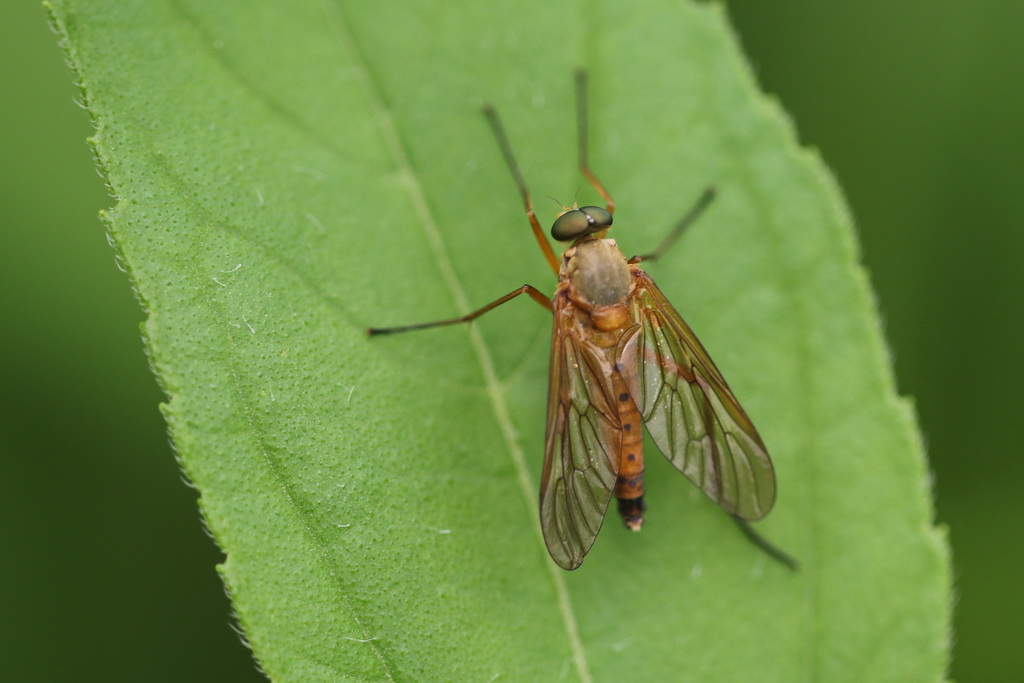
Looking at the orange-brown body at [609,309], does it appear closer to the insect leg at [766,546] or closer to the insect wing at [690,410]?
the insect wing at [690,410]

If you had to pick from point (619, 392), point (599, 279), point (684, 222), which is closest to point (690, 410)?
point (619, 392)

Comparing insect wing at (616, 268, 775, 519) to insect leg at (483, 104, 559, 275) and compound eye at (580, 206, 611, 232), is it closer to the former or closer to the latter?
compound eye at (580, 206, 611, 232)

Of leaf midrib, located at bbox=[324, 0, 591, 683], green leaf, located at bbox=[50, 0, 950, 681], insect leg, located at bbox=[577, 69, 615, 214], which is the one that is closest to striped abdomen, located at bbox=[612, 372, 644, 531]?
green leaf, located at bbox=[50, 0, 950, 681]

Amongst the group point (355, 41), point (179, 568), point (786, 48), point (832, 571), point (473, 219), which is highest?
point (786, 48)

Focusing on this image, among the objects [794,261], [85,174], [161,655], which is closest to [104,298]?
[85,174]

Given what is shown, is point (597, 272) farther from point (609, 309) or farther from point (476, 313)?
point (476, 313)

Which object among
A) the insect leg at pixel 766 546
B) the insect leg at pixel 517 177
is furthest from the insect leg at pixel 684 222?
the insect leg at pixel 766 546

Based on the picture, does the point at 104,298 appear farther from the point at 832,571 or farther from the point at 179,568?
the point at 832,571
